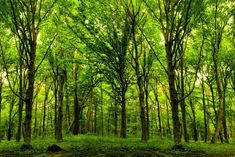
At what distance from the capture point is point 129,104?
55.8m

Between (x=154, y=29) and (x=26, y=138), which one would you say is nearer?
(x=26, y=138)

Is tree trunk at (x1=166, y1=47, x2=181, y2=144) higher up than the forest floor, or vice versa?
tree trunk at (x1=166, y1=47, x2=181, y2=144)

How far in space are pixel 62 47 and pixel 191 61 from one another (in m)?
16.0

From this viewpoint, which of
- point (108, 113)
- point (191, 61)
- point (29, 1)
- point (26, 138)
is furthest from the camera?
point (108, 113)

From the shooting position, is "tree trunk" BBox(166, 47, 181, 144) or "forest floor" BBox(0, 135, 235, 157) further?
"tree trunk" BBox(166, 47, 181, 144)

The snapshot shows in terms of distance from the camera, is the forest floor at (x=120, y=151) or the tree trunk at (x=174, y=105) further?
the tree trunk at (x=174, y=105)

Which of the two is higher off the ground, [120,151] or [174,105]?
[174,105]

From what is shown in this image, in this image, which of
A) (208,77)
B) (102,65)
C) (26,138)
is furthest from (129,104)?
(26,138)

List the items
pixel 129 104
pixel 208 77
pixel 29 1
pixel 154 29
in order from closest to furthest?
pixel 29 1 < pixel 154 29 < pixel 208 77 < pixel 129 104

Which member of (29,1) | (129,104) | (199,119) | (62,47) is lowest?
(199,119)

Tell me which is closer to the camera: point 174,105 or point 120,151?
point 120,151

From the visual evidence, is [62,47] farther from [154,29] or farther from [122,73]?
[154,29]

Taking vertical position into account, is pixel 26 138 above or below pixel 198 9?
below

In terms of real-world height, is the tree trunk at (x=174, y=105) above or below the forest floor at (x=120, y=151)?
above
